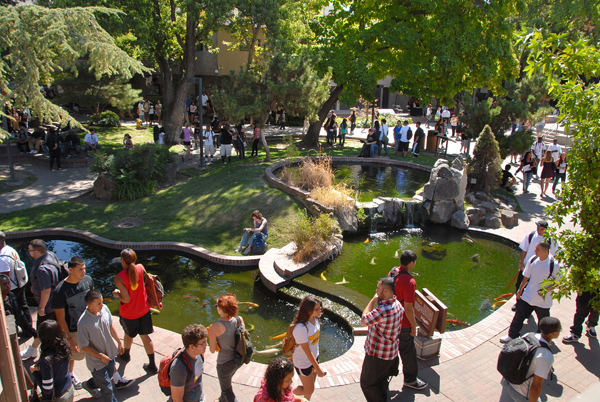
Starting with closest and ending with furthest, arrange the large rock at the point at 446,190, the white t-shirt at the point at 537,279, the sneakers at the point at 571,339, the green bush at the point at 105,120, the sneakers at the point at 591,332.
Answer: the white t-shirt at the point at 537,279, the sneakers at the point at 571,339, the sneakers at the point at 591,332, the large rock at the point at 446,190, the green bush at the point at 105,120

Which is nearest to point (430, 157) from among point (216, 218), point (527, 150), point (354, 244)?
point (527, 150)

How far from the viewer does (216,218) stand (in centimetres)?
1188

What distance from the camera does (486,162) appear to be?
14039mm

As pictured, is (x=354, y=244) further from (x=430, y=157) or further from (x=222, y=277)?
(x=430, y=157)

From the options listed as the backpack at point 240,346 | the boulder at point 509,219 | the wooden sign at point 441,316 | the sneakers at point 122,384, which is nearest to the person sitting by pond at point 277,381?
the backpack at point 240,346

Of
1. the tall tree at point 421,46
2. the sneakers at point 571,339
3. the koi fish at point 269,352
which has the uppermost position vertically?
the tall tree at point 421,46

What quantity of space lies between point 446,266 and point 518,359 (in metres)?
5.66

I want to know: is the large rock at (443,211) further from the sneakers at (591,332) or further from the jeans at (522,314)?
the jeans at (522,314)

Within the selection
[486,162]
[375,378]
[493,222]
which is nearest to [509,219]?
[493,222]

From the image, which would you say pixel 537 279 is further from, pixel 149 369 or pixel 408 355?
pixel 149 369

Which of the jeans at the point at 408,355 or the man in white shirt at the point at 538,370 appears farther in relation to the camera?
the jeans at the point at 408,355

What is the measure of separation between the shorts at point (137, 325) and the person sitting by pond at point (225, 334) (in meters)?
1.37

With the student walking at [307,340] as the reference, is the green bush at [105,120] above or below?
above

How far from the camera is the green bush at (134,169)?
13.6m
